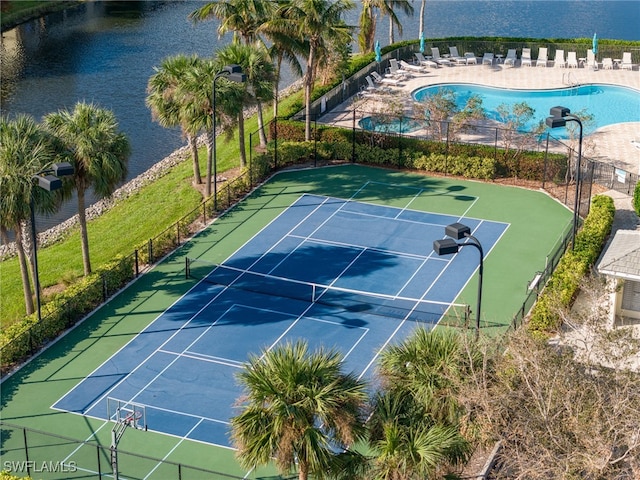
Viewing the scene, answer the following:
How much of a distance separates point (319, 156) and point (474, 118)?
7.14 meters

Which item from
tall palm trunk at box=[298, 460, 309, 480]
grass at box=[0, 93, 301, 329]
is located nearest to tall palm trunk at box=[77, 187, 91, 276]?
grass at box=[0, 93, 301, 329]

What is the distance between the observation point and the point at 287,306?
33250mm

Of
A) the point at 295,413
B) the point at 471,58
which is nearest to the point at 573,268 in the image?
the point at 295,413

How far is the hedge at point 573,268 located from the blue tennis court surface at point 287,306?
3193 millimetres

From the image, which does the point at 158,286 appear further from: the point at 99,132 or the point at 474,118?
the point at 474,118

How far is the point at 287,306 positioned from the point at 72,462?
975 centimetres

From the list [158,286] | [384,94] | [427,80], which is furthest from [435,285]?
[427,80]

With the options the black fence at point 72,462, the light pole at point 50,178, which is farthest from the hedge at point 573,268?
the light pole at point 50,178

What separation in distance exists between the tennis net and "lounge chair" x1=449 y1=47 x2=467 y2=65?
1128 inches

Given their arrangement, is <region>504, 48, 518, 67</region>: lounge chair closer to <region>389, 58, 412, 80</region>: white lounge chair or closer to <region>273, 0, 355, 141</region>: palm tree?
<region>389, 58, 412, 80</region>: white lounge chair

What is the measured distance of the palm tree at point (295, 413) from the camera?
20.3 meters

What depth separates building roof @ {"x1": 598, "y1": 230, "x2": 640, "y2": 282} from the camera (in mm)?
31062

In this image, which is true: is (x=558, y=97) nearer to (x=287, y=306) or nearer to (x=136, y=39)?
(x=287, y=306)

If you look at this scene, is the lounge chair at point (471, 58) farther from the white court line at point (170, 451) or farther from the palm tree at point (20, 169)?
the white court line at point (170, 451)
